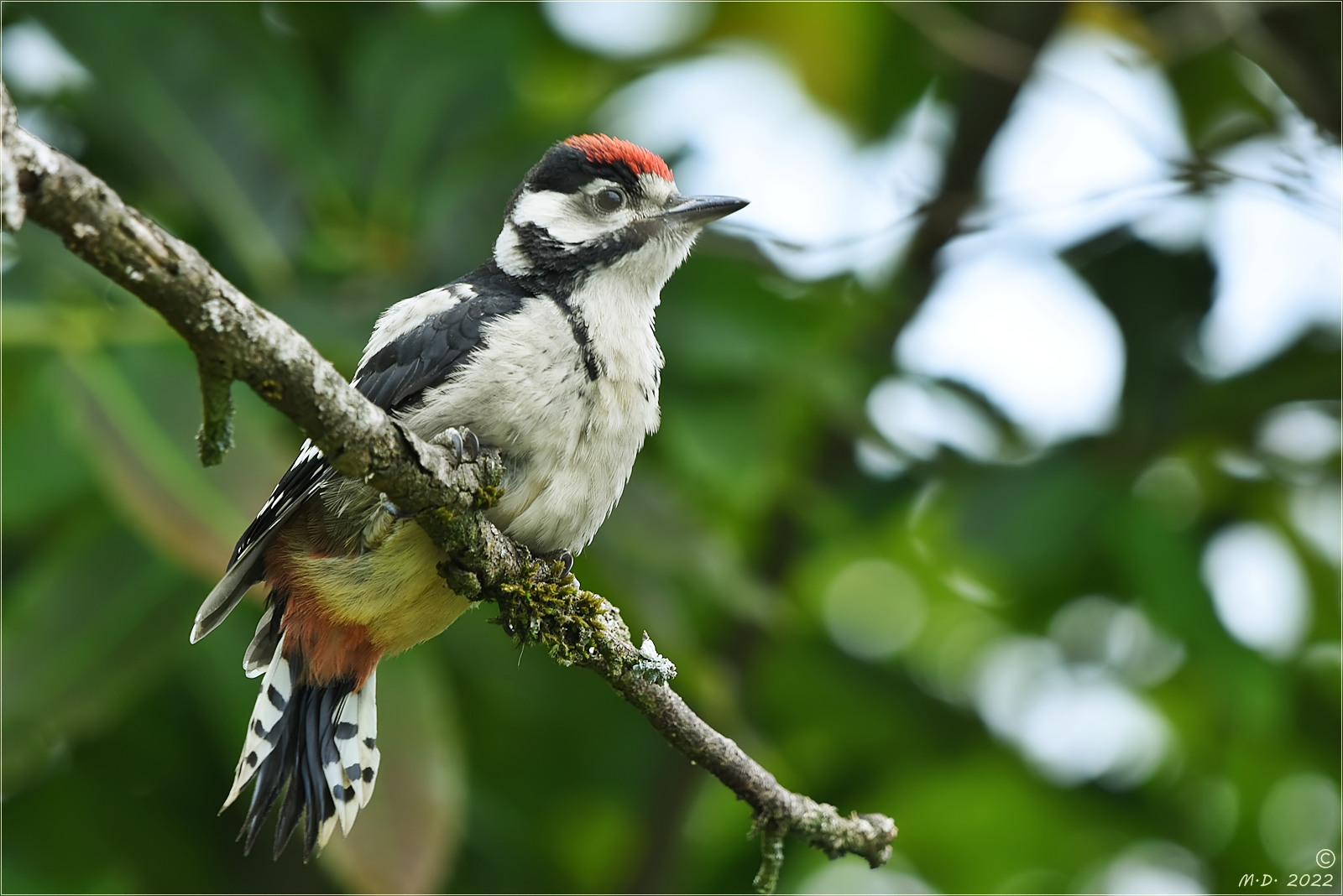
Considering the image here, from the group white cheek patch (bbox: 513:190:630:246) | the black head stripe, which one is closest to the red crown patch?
the black head stripe

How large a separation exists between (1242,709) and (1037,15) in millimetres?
2899

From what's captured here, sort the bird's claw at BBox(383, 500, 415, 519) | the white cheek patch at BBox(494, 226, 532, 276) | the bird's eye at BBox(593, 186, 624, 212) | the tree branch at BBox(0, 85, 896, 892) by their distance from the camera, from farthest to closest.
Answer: the bird's eye at BBox(593, 186, 624, 212)
the white cheek patch at BBox(494, 226, 532, 276)
the bird's claw at BBox(383, 500, 415, 519)
the tree branch at BBox(0, 85, 896, 892)

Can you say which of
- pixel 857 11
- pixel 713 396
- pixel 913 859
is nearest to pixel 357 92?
pixel 713 396

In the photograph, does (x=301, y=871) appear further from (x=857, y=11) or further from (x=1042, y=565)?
(x=857, y=11)

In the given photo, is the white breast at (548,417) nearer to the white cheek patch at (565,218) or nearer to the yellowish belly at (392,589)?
the yellowish belly at (392,589)

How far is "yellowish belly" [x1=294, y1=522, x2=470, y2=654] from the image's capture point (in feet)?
8.81

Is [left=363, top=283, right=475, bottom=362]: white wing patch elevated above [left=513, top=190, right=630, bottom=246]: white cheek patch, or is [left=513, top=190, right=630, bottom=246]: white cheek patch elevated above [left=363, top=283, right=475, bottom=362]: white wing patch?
[left=513, top=190, right=630, bottom=246]: white cheek patch

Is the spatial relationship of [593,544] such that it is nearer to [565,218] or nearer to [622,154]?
[565,218]

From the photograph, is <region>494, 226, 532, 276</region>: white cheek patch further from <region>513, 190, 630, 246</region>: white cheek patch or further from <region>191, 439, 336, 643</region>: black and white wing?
<region>191, 439, 336, 643</region>: black and white wing

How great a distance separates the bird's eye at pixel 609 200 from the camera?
11.5ft

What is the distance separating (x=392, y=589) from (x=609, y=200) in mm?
1339

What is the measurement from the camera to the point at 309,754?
10.2ft

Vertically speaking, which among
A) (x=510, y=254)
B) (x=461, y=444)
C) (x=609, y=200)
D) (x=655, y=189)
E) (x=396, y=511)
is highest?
(x=655, y=189)

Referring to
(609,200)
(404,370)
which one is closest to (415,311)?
(404,370)
